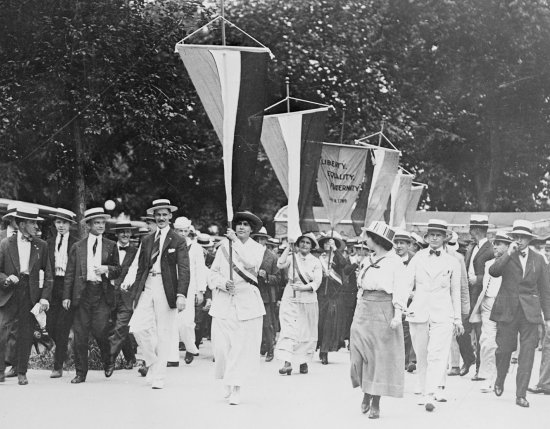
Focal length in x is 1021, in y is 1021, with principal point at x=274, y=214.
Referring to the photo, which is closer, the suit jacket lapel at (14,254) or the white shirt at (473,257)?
the suit jacket lapel at (14,254)

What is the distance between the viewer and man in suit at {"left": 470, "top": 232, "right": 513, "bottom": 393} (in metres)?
12.7

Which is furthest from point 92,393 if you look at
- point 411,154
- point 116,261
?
point 411,154

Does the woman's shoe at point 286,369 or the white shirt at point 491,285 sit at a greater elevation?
the white shirt at point 491,285

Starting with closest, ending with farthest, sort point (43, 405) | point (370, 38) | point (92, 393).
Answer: point (43, 405), point (92, 393), point (370, 38)

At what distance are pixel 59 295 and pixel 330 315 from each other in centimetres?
548


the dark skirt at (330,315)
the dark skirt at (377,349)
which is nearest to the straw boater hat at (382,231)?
the dark skirt at (377,349)

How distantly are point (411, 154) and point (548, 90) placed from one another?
5.88 meters

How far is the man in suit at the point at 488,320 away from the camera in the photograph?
41.6 feet

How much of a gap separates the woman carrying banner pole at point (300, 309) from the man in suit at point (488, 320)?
7.87ft

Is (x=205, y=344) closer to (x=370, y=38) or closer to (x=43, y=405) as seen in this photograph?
(x=43, y=405)

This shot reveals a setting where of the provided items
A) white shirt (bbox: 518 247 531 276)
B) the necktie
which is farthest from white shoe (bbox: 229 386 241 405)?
white shirt (bbox: 518 247 531 276)

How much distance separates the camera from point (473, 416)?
10328 mm

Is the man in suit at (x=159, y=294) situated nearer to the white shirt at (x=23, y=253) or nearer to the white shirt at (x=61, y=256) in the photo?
the white shirt at (x=23, y=253)

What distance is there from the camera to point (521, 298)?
11531 mm
